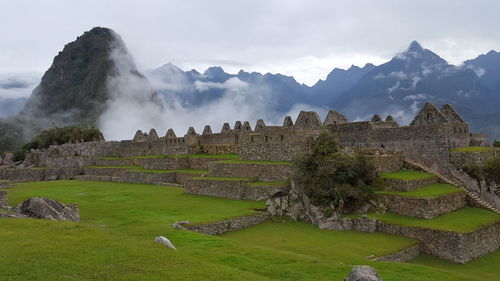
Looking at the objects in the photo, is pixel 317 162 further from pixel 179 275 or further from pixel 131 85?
pixel 131 85

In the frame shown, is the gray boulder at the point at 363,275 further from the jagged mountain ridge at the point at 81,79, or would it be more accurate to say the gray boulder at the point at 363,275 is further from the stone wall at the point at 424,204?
the jagged mountain ridge at the point at 81,79

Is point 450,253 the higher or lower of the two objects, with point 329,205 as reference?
lower

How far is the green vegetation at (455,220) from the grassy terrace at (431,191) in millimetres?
871

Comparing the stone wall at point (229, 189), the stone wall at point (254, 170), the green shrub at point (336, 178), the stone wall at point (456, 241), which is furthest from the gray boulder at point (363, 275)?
the stone wall at point (254, 170)

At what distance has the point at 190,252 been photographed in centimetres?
1091

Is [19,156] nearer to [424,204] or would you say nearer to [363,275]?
[424,204]

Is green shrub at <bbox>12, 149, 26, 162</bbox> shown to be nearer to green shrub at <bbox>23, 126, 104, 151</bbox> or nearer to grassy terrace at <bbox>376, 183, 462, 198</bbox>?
green shrub at <bbox>23, 126, 104, 151</bbox>

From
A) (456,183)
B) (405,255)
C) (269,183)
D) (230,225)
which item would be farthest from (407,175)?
(230,225)

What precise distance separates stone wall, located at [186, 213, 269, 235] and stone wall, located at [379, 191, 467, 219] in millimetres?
5400

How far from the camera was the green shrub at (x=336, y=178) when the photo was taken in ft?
59.5

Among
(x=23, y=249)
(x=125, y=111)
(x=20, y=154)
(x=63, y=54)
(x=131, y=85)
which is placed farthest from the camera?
(x=63, y=54)

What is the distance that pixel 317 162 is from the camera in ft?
63.5

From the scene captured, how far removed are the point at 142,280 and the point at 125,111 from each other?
336 feet

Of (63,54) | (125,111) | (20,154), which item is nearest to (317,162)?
(20,154)
